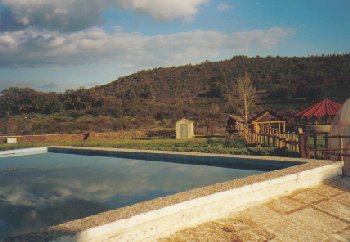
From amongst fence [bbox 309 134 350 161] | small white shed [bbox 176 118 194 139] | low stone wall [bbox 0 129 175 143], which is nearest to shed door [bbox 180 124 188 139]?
small white shed [bbox 176 118 194 139]

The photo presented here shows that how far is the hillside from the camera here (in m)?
40.9

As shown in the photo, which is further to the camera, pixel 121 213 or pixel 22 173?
pixel 22 173

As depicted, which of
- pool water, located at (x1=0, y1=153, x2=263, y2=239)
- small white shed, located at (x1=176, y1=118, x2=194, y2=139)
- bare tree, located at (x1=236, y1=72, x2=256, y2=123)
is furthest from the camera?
bare tree, located at (x1=236, y1=72, x2=256, y2=123)

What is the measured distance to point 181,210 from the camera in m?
6.00

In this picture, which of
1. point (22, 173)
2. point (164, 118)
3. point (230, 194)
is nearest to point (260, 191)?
point (230, 194)

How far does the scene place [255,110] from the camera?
4631 cm

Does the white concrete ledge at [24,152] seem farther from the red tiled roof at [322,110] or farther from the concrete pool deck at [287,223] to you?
the red tiled roof at [322,110]

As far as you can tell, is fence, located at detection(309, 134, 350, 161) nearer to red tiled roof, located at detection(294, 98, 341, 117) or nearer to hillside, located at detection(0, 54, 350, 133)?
red tiled roof, located at detection(294, 98, 341, 117)

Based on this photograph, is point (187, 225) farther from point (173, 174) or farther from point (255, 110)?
point (255, 110)

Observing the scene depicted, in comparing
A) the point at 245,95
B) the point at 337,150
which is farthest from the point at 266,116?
the point at 337,150

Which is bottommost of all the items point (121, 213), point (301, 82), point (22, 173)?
point (22, 173)

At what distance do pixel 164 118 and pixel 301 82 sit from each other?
2382cm

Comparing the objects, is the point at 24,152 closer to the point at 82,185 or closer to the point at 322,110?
the point at 82,185

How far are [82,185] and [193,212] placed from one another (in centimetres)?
619
